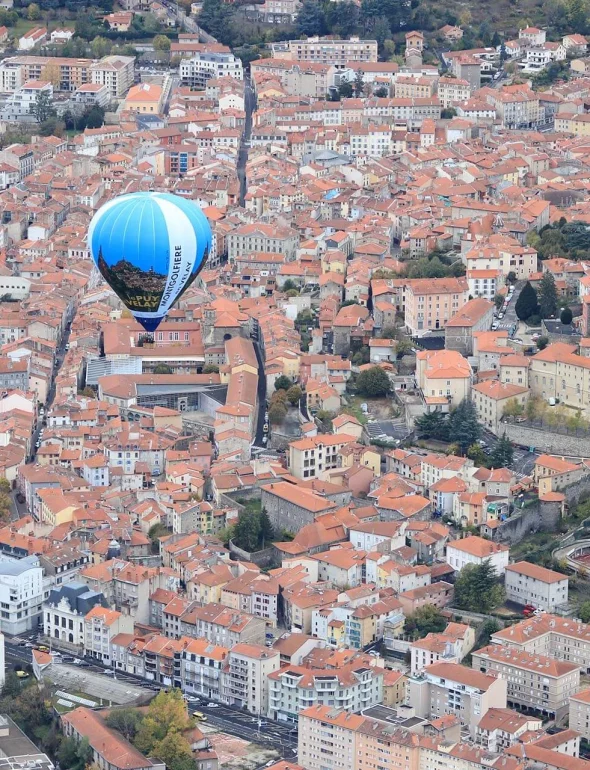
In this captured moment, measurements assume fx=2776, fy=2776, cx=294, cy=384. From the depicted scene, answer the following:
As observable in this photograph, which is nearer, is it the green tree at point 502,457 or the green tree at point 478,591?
the green tree at point 478,591

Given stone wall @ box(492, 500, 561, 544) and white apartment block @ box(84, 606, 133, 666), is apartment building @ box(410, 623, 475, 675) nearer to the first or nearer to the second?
stone wall @ box(492, 500, 561, 544)

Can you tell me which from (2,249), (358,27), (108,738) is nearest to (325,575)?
(108,738)

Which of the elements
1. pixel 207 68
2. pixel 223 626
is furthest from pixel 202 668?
pixel 207 68

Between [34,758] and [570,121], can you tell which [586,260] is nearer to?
[570,121]

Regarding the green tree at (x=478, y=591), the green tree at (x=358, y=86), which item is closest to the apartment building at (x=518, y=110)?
the green tree at (x=358, y=86)

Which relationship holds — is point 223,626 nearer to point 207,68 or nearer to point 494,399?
point 494,399

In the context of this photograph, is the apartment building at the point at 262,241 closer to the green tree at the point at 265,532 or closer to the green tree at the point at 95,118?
the green tree at the point at 95,118

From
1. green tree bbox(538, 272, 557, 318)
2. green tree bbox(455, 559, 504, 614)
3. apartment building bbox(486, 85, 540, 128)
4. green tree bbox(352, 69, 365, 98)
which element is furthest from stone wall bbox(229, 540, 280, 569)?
green tree bbox(352, 69, 365, 98)
